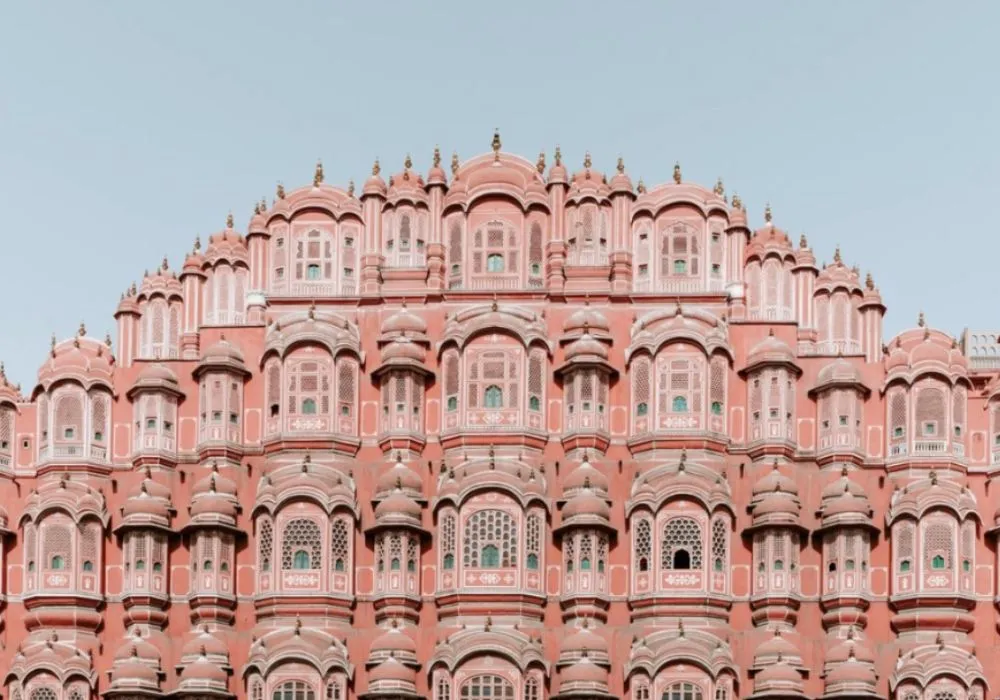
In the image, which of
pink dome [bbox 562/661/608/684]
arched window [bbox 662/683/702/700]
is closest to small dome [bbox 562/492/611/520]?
pink dome [bbox 562/661/608/684]

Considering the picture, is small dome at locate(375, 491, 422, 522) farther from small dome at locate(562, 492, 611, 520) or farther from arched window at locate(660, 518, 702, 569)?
arched window at locate(660, 518, 702, 569)

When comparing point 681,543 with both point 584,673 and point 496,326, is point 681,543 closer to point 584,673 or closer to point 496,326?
point 584,673

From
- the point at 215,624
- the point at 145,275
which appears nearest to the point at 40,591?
the point at 215,624

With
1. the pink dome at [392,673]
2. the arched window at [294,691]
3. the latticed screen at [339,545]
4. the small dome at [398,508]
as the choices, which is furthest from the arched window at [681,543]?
the arched window at [294,691]

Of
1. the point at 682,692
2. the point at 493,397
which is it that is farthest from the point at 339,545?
the point at 682,692

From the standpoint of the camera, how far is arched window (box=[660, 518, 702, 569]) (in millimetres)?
58938

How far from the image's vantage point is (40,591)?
59.5 m

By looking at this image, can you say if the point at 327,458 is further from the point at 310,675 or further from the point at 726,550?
the point at 726,550

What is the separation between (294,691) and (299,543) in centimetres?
400

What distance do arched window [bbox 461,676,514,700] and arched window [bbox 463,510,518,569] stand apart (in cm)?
307

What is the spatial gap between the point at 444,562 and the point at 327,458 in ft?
14.7

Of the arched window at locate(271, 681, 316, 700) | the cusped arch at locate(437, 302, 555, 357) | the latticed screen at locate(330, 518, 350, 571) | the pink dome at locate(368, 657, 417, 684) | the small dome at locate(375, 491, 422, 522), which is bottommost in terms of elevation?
the arched window at locate(271, 681, 316, 700)

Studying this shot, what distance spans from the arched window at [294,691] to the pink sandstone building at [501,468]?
5 cm

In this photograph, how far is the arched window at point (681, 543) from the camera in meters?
58.9
